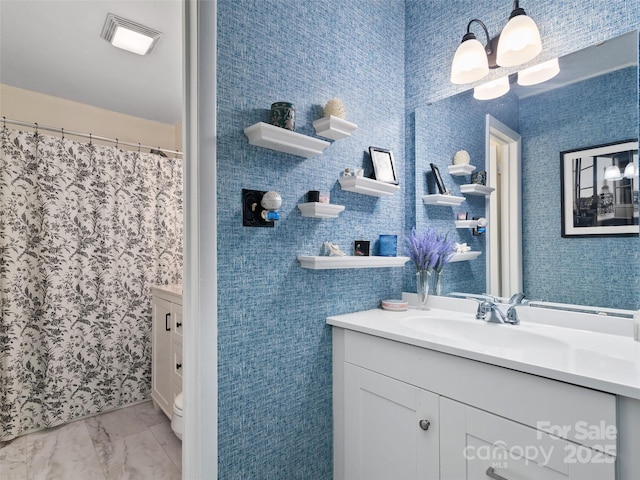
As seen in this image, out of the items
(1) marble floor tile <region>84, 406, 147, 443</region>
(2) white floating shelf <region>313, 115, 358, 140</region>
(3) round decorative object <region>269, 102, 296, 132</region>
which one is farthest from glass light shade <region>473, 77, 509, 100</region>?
(1) marble floor tile <region>84, 406, 147, 443</region>

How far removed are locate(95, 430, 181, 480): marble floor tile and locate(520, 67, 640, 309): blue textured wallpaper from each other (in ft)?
6.67

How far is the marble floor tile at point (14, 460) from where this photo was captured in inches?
69.8

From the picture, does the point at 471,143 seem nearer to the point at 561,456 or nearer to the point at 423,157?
the point at 423,157

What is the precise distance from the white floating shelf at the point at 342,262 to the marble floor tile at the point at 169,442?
1.44 meters

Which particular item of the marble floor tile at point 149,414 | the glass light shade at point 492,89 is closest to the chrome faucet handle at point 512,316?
the glass light shade at point 492,89

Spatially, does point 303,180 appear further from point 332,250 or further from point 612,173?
point 612,173

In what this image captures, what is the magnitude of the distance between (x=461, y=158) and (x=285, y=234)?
93cm

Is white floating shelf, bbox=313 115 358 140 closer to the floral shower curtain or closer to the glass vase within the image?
the glass vase

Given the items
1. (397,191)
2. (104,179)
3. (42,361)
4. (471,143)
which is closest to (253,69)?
(397,191)

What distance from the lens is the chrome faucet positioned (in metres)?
1.31

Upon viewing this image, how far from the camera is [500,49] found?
138 cm

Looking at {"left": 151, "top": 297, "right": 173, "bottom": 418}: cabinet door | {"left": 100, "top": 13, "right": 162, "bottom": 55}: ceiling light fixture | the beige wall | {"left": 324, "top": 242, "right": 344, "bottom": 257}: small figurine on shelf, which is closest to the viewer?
{"left": 324, "top": 242, "right": 344, "bottom": 257}: small figurine on shelf

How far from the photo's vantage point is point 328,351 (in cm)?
146

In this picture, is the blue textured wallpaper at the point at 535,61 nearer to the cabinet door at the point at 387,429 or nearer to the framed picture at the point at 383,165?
the framed picture at the point at 383,165
